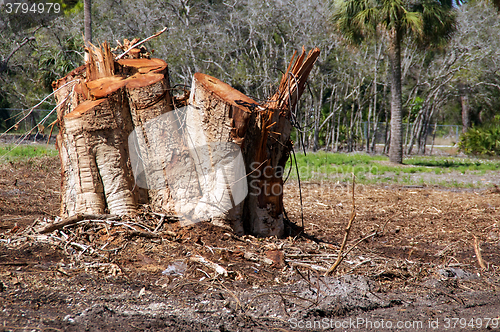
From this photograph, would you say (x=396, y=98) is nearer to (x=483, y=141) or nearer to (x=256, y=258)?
(x=483, y=141)

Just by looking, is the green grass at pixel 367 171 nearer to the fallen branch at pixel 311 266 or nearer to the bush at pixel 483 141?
the fallen branch at pixel 311 266

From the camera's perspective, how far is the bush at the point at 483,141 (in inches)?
760

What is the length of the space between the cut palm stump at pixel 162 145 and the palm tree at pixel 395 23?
11442mm

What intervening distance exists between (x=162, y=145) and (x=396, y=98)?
523 inches

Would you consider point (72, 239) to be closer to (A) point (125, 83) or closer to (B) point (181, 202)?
(B) point (181, 202)

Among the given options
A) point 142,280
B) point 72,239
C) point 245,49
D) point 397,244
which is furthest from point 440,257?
point 245,49

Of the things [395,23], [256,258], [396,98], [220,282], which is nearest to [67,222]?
[220,282]

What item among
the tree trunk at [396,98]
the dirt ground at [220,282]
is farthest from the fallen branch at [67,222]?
the tree trunk at [396,98]

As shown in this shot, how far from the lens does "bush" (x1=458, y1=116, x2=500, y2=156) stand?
63.4ft

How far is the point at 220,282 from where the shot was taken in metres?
2.79

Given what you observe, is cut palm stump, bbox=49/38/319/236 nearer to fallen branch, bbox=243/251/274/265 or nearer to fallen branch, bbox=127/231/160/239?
fallen branch, bbox=127/231/160/239

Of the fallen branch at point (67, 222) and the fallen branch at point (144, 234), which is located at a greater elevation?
the fallen branch at point (67, 222)

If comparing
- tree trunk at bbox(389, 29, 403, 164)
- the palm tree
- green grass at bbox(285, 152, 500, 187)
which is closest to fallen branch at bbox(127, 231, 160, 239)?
green grass at bbox(285, 152, 500, 187)

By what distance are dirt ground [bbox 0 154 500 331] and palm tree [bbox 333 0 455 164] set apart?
35.8 ft
